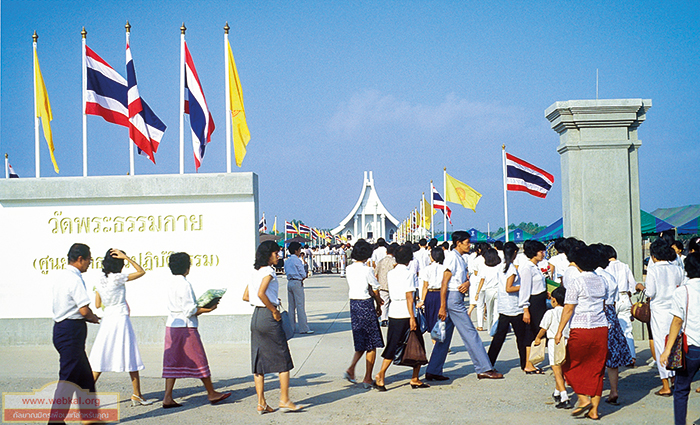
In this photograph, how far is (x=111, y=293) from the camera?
6066mm

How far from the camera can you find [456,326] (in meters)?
7.30

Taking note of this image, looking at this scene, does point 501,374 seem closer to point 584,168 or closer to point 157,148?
point 584,168

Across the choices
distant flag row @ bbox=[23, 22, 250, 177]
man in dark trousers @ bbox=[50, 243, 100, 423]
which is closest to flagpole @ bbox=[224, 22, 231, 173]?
distant flag row @ bbox=[23, 22, 250, 177]

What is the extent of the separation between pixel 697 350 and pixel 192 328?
15.7 feet

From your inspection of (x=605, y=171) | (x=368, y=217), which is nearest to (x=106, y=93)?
(x=605, y=171)

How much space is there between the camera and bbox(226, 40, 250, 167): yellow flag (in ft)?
36.3

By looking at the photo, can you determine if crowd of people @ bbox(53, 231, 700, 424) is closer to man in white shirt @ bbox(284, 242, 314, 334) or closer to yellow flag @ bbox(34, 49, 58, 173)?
man in white shirt @ bbox(284, 242, 314, 334)

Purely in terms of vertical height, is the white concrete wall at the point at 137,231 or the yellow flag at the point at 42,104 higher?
the yellow flag at the point at 42,104

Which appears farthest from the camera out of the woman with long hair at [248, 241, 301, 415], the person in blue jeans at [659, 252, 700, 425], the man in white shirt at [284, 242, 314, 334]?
the man in white shirt at [284, 242, 314, 334]

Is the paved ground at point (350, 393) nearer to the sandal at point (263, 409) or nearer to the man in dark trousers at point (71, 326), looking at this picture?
the sandal at point (263, 409)

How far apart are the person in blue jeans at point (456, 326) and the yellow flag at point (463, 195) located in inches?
450

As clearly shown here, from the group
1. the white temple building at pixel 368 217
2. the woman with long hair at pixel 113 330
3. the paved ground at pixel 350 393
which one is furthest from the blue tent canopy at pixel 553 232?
the white temple building at pixel 368 217

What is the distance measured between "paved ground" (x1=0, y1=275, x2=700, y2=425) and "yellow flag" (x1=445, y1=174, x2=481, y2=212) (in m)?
9.43

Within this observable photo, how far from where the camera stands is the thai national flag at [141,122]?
1095 centimetres
